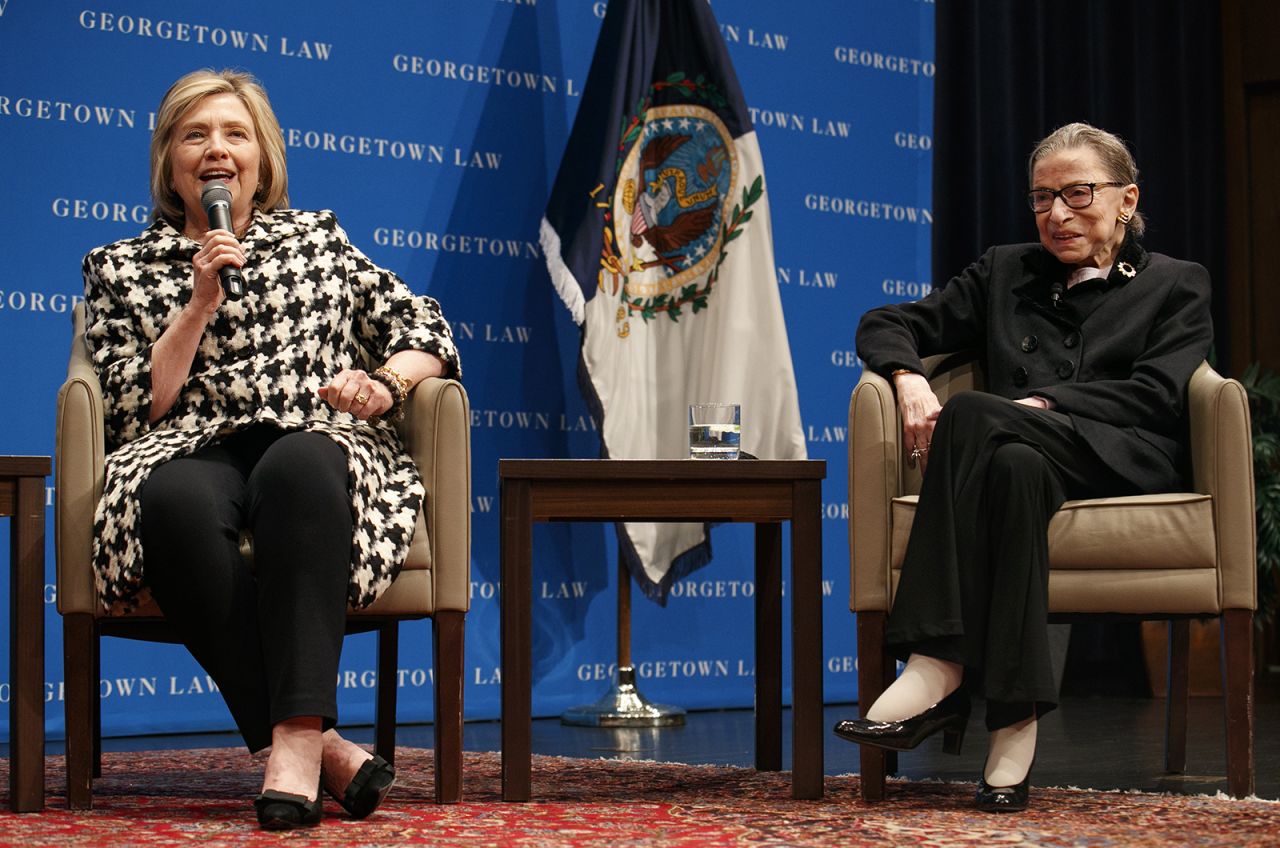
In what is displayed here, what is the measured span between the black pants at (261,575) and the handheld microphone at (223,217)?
262mm

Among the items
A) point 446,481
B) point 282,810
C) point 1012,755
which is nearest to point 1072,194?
point 1012,755

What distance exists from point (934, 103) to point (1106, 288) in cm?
231

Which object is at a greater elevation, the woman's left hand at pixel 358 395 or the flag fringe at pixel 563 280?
the flag fringe at pixel 563 280

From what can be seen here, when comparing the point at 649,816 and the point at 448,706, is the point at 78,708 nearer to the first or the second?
the point at 448,706

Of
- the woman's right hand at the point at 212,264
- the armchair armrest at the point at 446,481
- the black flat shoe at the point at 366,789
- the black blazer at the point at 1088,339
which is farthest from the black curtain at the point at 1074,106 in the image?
the black flat shoe at the point at 366,789

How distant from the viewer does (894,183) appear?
494cm

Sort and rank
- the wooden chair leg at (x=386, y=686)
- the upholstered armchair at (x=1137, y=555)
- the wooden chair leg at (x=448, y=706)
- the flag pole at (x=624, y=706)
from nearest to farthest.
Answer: the wooden chair leg at (x=448, y=706), the upholstered armchair at (x=1137, y=555), the wooden chair leg at (x=386, y=686), the flag pole at (x=624, y=706)

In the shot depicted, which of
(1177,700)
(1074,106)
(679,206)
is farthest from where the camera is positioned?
(1074,106)

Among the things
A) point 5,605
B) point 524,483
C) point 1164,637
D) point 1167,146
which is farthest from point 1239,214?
point 5,605

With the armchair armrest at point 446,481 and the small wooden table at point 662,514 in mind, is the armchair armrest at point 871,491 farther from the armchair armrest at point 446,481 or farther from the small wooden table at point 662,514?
the armchair armrest at point 446,481

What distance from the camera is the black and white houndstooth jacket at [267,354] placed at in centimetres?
225

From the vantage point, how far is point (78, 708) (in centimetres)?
224

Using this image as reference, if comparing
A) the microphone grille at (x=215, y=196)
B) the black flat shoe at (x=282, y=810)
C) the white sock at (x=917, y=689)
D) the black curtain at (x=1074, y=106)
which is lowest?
the black flat shoe at (x=282, y=810)

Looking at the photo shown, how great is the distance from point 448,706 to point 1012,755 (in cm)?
83
